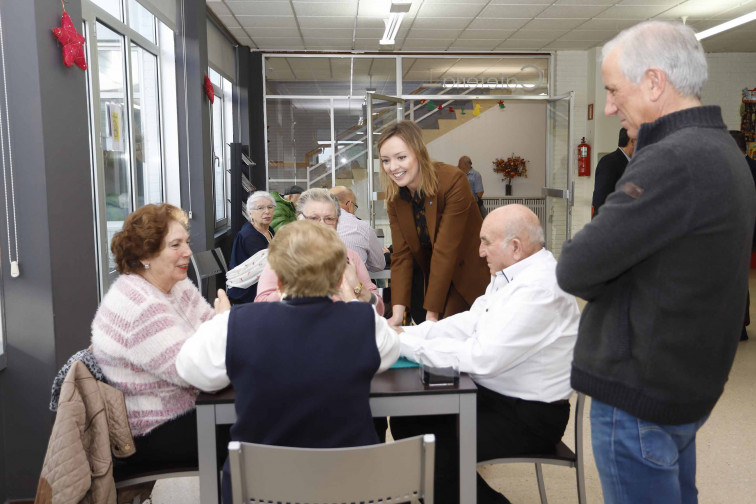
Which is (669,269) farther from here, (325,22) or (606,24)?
(606,24)

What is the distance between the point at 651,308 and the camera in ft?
4.21

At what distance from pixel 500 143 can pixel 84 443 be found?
10568 mm

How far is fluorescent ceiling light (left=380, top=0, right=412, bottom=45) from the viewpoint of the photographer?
668 centimetres

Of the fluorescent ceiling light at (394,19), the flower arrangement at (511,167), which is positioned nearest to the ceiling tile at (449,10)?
the fluorescent ceiling light at (394,19)

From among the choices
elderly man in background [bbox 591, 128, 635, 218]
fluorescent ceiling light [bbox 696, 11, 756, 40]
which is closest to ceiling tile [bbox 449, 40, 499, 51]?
fluorescent ceiling light [bbox 696, 11, 756, 40]

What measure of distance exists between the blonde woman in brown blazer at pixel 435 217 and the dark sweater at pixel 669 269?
144 centimetres

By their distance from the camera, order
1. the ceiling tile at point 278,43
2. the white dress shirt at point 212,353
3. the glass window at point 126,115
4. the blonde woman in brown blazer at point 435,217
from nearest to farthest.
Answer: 1. the white dress shirt at point 212,353
2. the blonde woman in brown blazer at point 435,217
3. the glass window at point 126,115
4. the ceiling tile at point 278,43

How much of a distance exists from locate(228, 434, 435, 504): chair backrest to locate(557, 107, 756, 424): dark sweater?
412mm

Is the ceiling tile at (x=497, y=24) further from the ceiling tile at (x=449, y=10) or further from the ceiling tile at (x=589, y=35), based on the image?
the ceiling tile at (x=589, y=35)

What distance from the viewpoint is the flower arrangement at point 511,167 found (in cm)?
1156

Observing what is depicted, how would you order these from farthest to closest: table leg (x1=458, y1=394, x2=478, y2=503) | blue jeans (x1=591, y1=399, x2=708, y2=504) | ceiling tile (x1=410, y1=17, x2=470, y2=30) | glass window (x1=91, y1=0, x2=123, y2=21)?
ceiling tile (x1=410, y1=17, x2=470, y2=30)
glass window (x1=91, y1=0, x2=123, y2=21)
table leg (x1=458, y1=394, x2=478, y2=503)
blue jeans (x1=591, y1=399, x2=708, y2=504)

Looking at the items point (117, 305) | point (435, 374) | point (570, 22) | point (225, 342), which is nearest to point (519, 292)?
point (435, 374)

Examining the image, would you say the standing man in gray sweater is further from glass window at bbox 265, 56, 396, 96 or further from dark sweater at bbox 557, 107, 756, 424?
glass window at bbox 265, 56, 396, 96

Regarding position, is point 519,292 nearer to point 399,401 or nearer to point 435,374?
point 435,374
